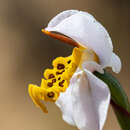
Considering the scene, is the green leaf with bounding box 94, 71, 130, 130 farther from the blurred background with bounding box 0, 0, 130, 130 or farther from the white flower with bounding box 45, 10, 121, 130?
the blurred background with bounding box 0, 0, 130, 130

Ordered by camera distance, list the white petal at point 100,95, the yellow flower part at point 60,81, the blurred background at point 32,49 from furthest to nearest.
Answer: the blurred background at point 32,49 → the yellow flower part at point 60,81 → the white petal at point 100,95

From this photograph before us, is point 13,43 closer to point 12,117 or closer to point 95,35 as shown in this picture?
point 12,117

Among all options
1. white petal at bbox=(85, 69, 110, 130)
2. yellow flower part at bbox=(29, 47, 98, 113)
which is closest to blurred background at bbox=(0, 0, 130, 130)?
yellow flower part at bbox=(29, 47, 98, 113)

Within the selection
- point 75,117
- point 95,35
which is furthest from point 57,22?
point 75,117

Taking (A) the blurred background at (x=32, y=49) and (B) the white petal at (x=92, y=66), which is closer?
(B) the white petal at (x=92, y=66)

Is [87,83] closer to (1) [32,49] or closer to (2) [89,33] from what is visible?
(2) [89,33]

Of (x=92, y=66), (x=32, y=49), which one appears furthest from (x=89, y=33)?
(x=32, y=49)

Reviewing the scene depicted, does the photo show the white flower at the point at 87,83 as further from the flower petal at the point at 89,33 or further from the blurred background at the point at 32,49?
the blurred background at the point at 32,49

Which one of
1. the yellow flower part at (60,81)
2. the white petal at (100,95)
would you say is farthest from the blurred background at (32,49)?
the white petal at (100,95)
